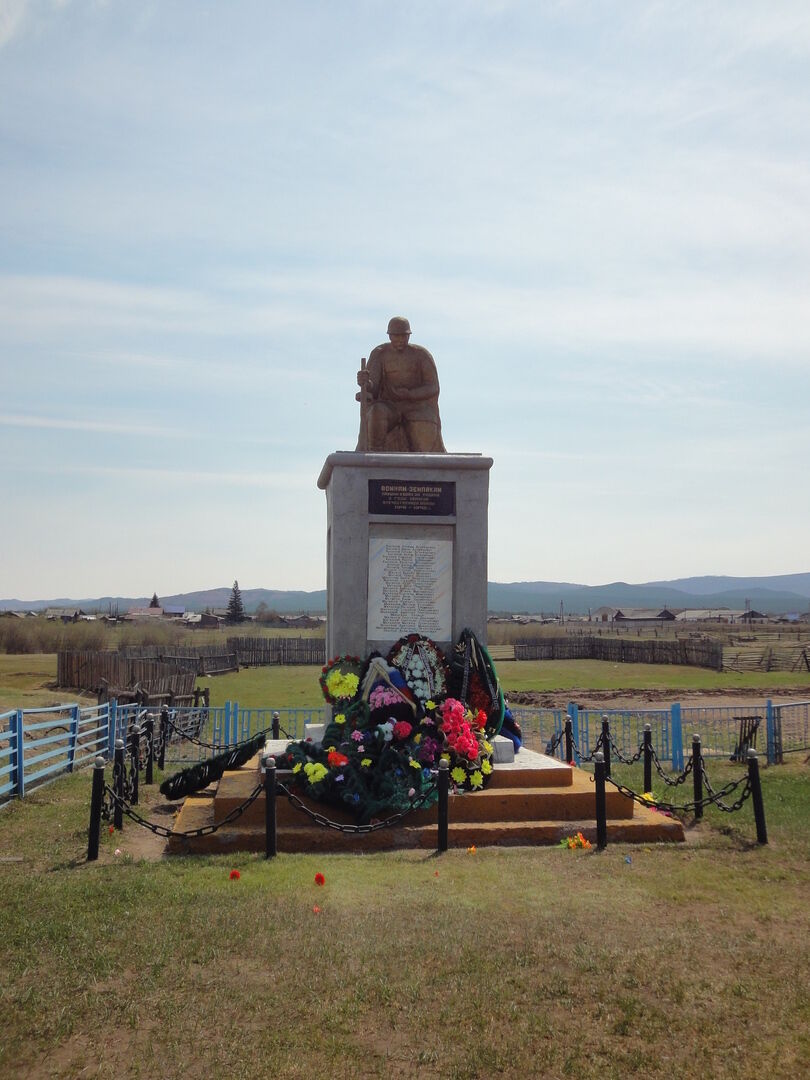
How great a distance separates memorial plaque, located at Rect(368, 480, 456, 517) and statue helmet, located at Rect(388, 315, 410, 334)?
2.15 metres

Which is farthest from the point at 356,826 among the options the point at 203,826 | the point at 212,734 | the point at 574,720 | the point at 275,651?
the point at 275,651

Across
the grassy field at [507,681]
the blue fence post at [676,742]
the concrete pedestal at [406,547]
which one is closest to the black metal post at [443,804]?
the concrete pedestal at [406,547]

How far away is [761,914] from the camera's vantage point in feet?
20.4

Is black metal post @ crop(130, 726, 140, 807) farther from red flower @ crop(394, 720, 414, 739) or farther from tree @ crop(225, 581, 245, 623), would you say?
tree @ crop(225, 581, 245, 623)

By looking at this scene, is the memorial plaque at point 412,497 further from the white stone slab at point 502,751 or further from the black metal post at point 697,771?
the black metal post at point 697,771

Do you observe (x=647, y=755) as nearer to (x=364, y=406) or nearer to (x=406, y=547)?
(x=406, y=547)

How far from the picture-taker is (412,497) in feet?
33.4

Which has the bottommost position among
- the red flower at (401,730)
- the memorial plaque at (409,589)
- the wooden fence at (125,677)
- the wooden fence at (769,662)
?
the wooden fence at (769,662)

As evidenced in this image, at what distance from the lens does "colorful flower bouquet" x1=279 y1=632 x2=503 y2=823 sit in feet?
28.0

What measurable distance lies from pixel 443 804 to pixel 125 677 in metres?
21.3

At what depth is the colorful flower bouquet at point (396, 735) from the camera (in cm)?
852

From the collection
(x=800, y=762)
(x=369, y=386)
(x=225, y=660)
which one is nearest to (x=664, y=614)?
(x=225, y=660)

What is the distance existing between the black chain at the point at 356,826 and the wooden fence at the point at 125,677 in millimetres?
11449

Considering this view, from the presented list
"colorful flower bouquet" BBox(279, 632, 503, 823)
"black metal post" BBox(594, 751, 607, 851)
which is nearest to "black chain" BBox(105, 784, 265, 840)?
"colorful flower bouquet" BBox(279, 632, 503, 823)
